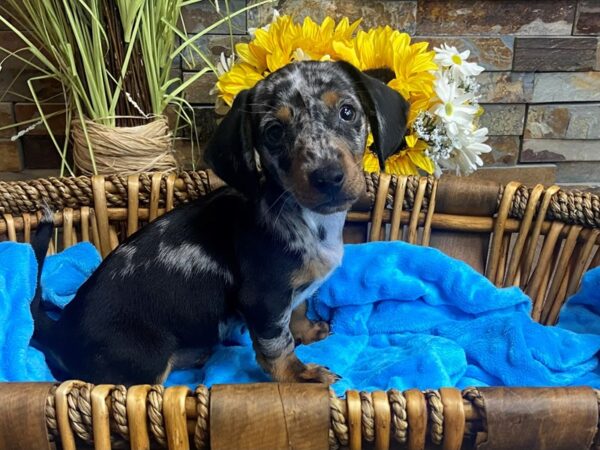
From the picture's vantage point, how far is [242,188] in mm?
1351

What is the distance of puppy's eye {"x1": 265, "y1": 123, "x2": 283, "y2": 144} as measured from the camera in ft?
4.35

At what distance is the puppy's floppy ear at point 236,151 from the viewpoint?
1.32 meters

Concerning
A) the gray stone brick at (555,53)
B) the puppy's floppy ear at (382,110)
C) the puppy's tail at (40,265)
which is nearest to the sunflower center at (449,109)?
the puppy's floppy ear at (382,110)

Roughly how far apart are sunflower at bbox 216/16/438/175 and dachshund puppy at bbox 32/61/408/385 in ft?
1.17

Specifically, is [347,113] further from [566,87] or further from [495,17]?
[566,87]

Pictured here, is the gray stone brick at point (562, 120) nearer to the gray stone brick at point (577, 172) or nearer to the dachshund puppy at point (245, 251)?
the gray stone brick at point (577, 172)

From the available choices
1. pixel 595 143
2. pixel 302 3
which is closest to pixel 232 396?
pixel 302 3

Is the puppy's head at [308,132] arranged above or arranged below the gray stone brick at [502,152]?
above

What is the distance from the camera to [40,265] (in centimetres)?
159

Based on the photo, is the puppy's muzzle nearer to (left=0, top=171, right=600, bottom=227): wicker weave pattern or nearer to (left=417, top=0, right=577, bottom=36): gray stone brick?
(left=0, top=171, right=600, bottom=227): wicker weave pattern

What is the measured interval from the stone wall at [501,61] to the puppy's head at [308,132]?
1001 mm

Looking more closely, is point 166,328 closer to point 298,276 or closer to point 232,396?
point 298,276

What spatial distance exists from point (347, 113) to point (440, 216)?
69 centimetres

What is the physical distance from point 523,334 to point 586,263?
0.33 m
